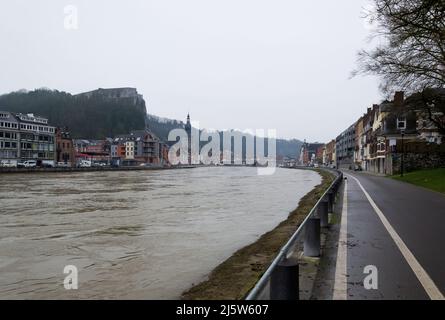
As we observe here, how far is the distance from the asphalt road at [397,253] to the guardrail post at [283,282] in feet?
5.20

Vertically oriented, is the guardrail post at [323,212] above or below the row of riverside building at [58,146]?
below

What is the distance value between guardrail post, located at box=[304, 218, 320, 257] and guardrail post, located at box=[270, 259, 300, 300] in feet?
12.3

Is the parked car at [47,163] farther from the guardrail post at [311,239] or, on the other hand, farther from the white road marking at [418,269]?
the guardrail post at [311,239]

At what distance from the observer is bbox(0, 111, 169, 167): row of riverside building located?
347 feet

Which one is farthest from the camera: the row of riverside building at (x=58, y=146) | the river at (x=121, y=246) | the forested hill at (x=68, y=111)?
the forested hill at (x=68, y=111)

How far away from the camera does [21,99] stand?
606ft

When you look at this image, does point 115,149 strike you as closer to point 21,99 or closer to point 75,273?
point 21,99

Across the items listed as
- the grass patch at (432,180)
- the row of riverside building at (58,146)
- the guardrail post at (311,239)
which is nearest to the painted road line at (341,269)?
the guardrail post at (311,239)

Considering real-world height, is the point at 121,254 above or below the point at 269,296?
below

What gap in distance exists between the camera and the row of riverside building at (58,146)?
347 ft

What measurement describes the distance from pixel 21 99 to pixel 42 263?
19497cm

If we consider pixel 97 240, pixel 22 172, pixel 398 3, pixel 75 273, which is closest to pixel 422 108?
pixel 398 3

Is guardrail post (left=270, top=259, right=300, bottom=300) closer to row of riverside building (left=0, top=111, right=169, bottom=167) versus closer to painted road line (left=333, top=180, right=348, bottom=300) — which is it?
painted road line (left=333, top=180, right=348, bottom=300)

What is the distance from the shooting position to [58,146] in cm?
12794
